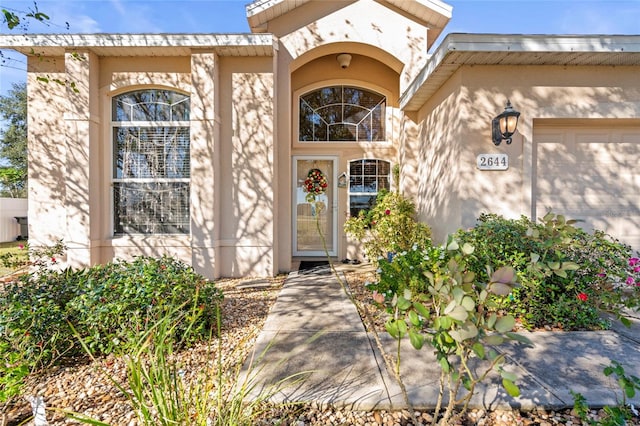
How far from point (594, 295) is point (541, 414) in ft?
6.44

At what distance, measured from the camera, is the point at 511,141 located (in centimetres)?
416

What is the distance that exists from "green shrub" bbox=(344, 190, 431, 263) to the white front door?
2.76 feet

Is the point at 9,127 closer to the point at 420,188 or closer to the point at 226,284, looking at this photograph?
the point at 226,284

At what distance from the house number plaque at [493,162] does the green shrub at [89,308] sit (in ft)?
13.0

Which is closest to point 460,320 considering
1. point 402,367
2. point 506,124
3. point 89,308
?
point 402,367

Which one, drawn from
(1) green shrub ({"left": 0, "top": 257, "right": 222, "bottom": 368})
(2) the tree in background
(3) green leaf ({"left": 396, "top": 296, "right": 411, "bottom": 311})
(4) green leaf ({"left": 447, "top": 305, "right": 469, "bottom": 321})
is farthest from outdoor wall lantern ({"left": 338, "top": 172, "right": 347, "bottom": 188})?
(2) the tree in background

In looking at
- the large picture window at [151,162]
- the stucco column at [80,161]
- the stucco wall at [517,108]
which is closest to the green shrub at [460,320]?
the stucco wall at [517,108]

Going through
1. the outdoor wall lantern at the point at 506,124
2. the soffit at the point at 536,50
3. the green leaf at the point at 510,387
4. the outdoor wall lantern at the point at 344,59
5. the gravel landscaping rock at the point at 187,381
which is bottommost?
the gravel landscaping rock at the point at 187,381

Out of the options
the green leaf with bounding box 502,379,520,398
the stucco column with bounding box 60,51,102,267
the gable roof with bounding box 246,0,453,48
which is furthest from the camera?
the gable roof with bounding box 246,0,453,48

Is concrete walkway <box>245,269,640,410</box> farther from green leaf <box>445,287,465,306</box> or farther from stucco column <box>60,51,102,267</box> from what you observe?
stucco column <box>60,51,102,267</box>

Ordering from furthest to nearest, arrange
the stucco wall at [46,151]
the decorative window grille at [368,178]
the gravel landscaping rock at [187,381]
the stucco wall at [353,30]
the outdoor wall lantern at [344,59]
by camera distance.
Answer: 1. the decorative window grille at [368,178]
2. the outdoor wall lantern at [344,59]
3. the stucco wall at [353,30]
4. the stucco wall at [46,151]
5. the gravel landscaping rock at [187,381]

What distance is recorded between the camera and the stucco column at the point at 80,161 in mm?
5184

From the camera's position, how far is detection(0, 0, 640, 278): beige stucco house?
13.9 feet

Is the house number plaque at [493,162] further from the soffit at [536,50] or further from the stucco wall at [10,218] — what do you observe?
the stucco wall at [10,218]
